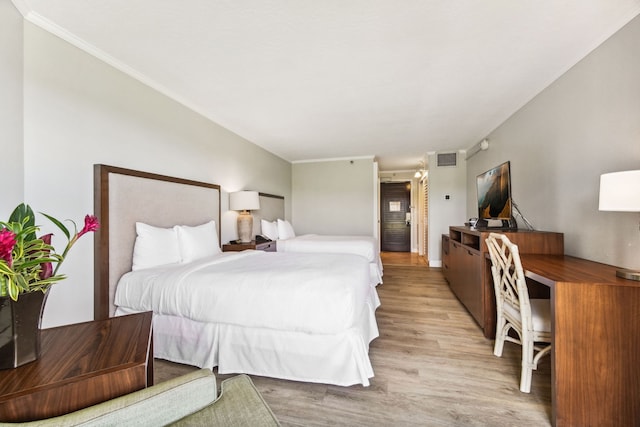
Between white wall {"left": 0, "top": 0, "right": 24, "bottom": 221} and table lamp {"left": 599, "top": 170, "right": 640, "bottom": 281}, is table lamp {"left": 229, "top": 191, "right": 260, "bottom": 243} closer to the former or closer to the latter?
white wall {"left": 0, "top": 0, "right": 24, "bottom": 221}

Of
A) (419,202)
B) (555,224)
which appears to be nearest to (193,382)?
(555,224)

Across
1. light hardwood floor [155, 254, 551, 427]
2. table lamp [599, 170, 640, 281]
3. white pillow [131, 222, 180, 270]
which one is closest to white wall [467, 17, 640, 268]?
table lamp [599, 170, 640, 281]

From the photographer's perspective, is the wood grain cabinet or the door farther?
the door

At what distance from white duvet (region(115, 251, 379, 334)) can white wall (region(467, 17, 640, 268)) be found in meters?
1.78

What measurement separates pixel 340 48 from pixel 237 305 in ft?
6.71

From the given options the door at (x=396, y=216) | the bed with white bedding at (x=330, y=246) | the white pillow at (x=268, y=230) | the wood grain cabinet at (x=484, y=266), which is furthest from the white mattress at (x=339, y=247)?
the door at (x=396, y=216)

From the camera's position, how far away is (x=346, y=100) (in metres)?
2.92

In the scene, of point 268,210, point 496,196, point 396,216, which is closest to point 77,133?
point 268,210

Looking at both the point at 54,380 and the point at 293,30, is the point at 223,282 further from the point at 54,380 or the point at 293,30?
the point at 293,30

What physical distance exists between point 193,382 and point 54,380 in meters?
0.40

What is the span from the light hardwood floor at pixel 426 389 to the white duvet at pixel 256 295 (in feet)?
1.37

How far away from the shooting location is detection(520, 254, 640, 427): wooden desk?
51.6 inches

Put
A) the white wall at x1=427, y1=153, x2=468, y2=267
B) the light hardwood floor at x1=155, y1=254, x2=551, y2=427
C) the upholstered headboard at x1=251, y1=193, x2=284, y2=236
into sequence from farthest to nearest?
the white wall at x1=427, y1=153, x2=468, y2=267 → the upholstered headboard at x1=251, y1=193, x2=284, y2=236 → the light hardwood floor at x1=155, y1=254, x2=551, y2=427

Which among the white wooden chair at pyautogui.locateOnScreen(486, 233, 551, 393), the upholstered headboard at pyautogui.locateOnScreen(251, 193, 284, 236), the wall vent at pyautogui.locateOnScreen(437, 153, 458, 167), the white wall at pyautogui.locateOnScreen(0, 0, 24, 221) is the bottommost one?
the white wooden chair at pyautogui.locateOnScreen(486, 233, 551, 393)
